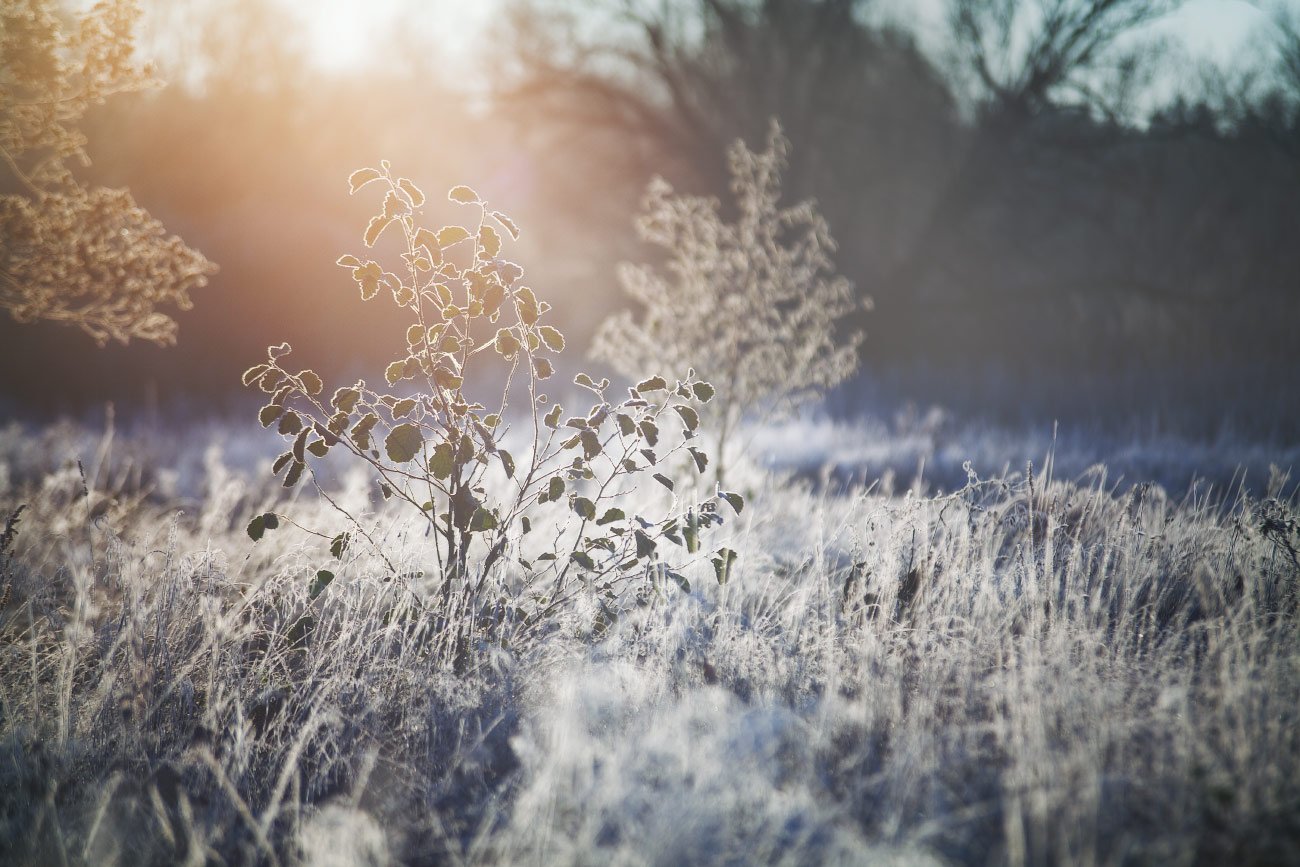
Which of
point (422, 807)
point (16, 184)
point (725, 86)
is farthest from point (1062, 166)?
point (16, 184)

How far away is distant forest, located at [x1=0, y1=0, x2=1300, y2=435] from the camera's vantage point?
1203cm

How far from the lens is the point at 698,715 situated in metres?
2.48

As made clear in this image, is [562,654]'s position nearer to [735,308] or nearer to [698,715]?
[698,715]

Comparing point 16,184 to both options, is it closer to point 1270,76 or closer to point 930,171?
point 930,171

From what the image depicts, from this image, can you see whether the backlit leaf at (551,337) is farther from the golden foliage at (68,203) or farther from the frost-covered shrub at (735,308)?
the frost-covered shrub at (735,308)

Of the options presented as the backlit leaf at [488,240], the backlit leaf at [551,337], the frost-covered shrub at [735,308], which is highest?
the frost-covered shrub at [735,308]

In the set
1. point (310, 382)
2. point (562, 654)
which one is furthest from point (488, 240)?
point (562, 654)

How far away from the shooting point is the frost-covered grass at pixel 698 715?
199cm

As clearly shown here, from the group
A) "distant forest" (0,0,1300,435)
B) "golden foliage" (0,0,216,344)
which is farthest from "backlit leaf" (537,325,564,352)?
"distant forest" (0,0,1300,435)

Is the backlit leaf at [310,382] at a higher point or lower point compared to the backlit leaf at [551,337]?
lower

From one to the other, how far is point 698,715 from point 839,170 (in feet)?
43.4

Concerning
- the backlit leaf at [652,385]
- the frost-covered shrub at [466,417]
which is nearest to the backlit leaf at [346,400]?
the frost-covered shrub at [466,417]

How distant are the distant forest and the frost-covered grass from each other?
8.51 meters

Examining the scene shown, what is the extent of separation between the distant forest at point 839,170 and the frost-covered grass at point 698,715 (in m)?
8.51
